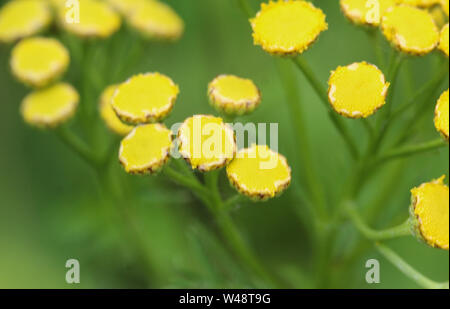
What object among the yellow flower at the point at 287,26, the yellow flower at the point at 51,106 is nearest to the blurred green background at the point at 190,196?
the yellow flower at the point at 51,106

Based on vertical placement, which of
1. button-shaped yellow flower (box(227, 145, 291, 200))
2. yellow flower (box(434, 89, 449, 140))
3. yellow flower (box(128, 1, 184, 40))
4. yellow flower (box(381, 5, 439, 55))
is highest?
yellow flower (box(381, 5, 439, 55))

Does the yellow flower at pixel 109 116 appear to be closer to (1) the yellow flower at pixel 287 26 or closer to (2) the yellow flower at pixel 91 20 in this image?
(2) the yellow flower at pixel 91 20

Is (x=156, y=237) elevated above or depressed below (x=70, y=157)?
below

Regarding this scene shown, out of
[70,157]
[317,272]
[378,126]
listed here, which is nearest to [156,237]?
[70,157]

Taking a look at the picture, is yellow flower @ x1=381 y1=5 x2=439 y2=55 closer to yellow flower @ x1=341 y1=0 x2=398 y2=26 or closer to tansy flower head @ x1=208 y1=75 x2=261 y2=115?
yellow flower @ x1=341 y1=0 x2=398 y2=26

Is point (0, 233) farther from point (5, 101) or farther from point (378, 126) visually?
point (378, 126)

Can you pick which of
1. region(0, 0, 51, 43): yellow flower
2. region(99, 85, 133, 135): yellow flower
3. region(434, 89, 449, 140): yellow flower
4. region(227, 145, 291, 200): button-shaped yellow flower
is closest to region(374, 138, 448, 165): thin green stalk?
region(434, 89, 449, 140): yellow flower
